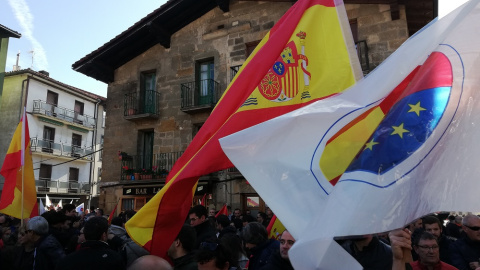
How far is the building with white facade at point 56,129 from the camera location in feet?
94.0

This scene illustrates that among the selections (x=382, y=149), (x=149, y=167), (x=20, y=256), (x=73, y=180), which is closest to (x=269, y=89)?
(x=382, y=149)

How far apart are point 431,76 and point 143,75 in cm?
1481

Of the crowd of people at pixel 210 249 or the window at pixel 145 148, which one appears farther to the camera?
the window at pixel 145 148

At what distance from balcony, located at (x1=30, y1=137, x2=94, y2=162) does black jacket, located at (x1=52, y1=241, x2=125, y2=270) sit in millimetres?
27944

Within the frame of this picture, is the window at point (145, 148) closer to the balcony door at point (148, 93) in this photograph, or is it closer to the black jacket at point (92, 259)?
the balcony door at point (148, 93)

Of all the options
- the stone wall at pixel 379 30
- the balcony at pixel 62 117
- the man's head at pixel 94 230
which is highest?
the balcony at pixel 62 117

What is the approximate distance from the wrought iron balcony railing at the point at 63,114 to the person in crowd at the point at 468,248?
3098 centimetres

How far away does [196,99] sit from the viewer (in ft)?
46.5

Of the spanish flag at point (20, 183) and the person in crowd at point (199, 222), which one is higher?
the spanish flag at point (20, 183)

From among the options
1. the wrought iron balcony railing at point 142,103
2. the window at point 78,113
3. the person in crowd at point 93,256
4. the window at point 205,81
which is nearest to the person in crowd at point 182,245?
the person in crowd at point 93,256

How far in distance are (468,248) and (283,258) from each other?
6.40 ft

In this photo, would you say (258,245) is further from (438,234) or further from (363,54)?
(363,54)

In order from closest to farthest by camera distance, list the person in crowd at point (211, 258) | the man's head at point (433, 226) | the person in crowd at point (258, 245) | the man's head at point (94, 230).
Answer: the person in crowd at point (211, 258) < the man's head at point (94, 230) < the person in crowd at point (258, 245) < the man's head at point (433, 226)

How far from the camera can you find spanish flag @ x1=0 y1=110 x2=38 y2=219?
6.13 meters
